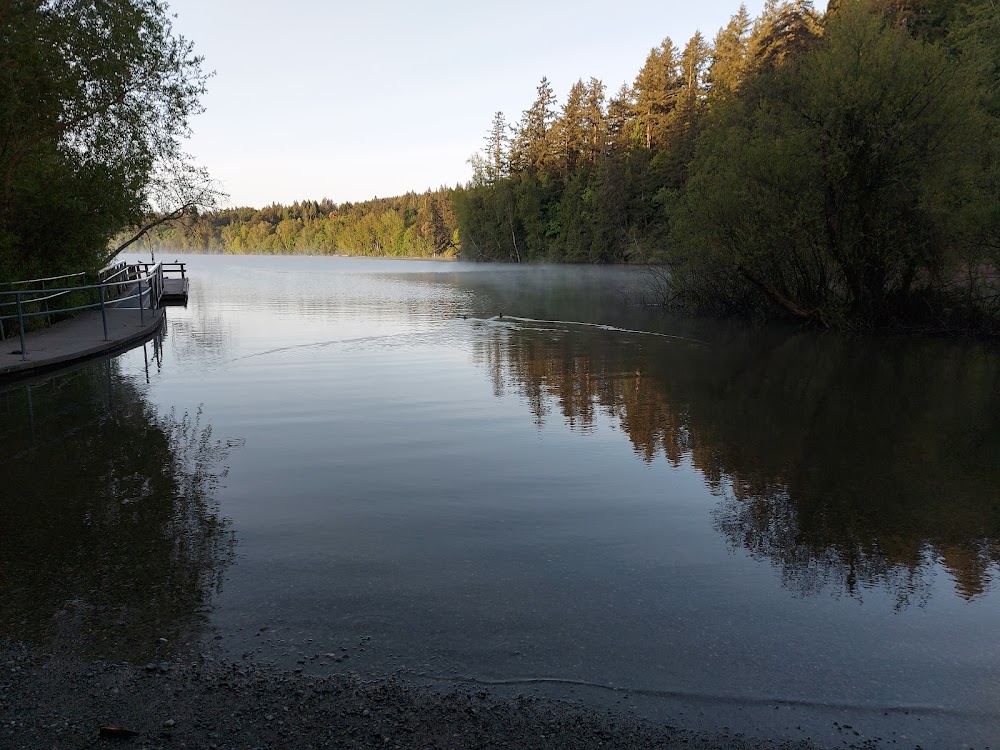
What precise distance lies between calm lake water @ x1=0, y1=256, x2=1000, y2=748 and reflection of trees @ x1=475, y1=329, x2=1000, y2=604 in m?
0.05

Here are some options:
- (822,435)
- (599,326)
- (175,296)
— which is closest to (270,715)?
(822,435)

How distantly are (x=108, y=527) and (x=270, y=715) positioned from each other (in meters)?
3.29

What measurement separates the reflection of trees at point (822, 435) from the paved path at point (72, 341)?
8.70 m

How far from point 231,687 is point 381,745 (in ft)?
3.07

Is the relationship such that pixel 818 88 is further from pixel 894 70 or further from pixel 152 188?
pixel 152 188

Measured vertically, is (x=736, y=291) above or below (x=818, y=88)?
below

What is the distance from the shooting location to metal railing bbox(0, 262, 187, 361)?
1413 cm

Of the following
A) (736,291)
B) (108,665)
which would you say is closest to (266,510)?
(108,665)

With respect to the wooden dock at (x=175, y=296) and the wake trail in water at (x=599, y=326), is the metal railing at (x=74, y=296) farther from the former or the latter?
the wake trail in water at (x=599, y=326)

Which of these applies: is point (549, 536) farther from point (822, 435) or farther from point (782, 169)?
point (782, 169)

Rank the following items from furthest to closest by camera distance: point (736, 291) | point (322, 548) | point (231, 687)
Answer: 1. point (736, 291)
2. point (322, 548)
3. point (231, 687)

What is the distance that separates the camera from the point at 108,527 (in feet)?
19.1

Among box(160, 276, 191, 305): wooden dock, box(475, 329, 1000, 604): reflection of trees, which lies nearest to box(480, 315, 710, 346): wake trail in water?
box(475, 329, 1000, 604): reflection of trees

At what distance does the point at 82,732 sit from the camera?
3213 millimetres
